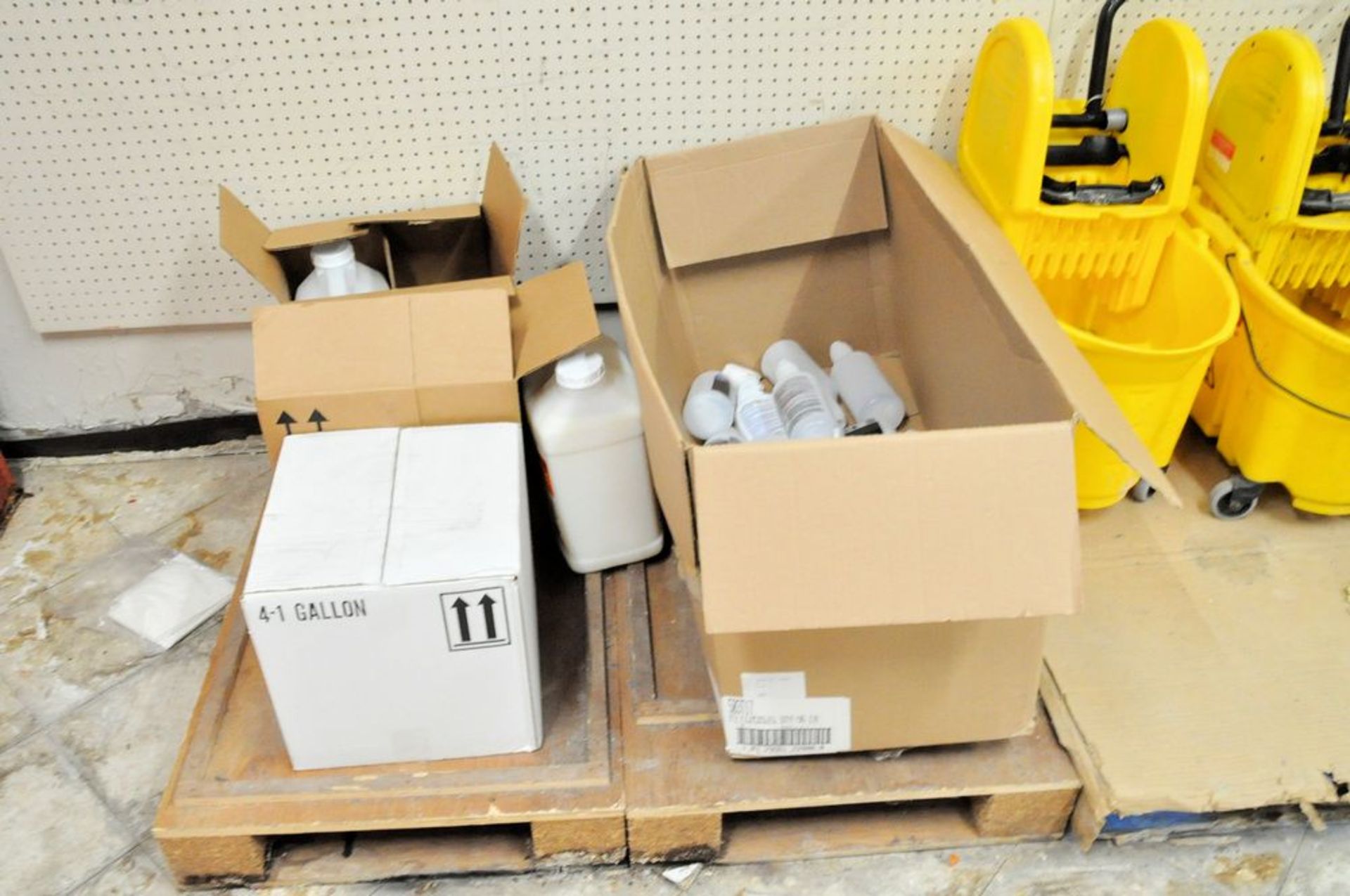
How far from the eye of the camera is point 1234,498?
148 centimetres

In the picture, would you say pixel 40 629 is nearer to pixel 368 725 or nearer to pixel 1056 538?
pixel 368 725

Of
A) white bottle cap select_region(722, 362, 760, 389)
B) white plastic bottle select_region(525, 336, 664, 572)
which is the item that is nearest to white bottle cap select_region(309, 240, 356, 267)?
white plastic bottle select_region(525, 336, 664, 572)

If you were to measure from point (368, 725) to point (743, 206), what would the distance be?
0.88 m

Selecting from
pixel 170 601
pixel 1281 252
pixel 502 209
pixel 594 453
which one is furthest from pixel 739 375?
pixel 170 601

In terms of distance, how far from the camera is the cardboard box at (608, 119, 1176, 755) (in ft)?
3.10

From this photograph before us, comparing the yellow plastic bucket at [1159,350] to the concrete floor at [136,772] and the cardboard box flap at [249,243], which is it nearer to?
the concrete floor at [136,772]

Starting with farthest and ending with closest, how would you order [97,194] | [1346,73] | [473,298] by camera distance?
[97,194]
[1346,73]
[473,298]

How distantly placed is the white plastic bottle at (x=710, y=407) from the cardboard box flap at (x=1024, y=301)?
39cm

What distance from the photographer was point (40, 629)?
1492 mm

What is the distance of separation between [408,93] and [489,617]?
0.81 metres

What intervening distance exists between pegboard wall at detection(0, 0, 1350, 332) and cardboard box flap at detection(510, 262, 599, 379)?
0.24 m

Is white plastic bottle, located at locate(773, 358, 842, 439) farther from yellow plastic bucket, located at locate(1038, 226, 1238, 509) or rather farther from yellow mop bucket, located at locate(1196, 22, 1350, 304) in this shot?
yellow mop bucket, located at locate(1196, 22, 1350, 304)

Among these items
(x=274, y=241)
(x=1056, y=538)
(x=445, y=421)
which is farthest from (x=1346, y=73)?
(x=274, y=241)

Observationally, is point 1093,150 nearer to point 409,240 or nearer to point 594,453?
point 594,453
